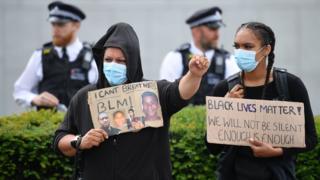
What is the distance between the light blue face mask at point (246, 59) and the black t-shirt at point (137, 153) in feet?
1.60

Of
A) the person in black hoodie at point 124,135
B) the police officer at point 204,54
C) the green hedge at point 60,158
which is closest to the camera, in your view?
the person in black hoodie at point 124,135

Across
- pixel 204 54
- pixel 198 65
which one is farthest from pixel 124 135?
pixel 204 54

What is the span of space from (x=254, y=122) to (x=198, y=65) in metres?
0.68

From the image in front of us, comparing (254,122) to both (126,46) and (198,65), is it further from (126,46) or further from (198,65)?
(126,46)

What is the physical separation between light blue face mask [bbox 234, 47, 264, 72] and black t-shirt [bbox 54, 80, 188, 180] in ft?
→ 1.60

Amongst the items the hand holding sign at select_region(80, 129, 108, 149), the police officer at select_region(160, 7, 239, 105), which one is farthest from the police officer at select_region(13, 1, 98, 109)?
the hand holding sign at select_region(80, 129, 108, 149)

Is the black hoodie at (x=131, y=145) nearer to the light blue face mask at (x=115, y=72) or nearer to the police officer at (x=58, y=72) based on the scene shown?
the light blue face mask at (x=115, y=72)

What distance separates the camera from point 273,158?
17.5 ft

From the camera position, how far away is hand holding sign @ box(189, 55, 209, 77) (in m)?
4.91

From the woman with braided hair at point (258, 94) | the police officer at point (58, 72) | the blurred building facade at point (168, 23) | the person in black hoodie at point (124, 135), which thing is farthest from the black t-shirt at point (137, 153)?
the blurred building facade at point (168, 23)

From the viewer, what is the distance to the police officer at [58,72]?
8781mm

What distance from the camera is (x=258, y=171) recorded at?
208 inches

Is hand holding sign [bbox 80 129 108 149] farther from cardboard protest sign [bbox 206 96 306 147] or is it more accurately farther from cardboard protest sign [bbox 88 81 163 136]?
cardboard protest sign [bbox 206 96 306 147]

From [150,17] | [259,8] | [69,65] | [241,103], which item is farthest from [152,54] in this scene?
[241,103]
